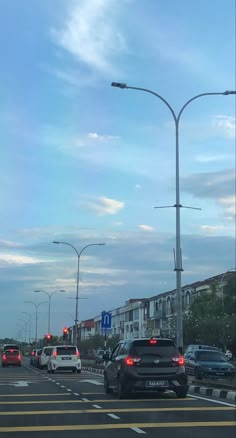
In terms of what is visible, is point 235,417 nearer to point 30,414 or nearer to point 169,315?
point 30,414

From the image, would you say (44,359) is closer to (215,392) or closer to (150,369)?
(215,392)

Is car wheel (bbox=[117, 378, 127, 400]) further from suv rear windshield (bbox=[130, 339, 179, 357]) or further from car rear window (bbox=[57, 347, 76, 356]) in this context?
car rear window (bbox=[57, 347, 76, 356])

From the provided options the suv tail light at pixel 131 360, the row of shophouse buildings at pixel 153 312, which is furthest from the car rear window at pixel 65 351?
the row of shophouse buildings at pixel 153 312

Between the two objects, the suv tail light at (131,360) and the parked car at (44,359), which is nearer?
the suv tail light at (131,360)

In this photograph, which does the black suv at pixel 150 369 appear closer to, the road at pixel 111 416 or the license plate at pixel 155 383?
the license plate at pixel 155 383

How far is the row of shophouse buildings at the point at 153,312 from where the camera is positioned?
96.9 metres

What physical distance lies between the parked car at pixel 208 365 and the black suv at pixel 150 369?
30.5 ft

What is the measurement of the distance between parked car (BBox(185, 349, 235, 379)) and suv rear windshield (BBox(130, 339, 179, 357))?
30.2 ft

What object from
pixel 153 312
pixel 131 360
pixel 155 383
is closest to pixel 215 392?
pixel 155 383

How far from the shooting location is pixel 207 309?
235 ft

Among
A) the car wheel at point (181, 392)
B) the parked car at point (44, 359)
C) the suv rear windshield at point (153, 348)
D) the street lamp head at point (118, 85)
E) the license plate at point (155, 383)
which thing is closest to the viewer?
the license plate at point (155, 383)

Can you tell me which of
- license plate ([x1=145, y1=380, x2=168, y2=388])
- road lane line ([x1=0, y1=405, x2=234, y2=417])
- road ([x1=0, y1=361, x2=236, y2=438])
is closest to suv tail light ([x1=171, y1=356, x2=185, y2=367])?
license plate ([x1=145, y1=380, x2=168, y2=388])

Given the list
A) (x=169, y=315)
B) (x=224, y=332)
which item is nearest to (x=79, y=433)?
(x=224, y=332)

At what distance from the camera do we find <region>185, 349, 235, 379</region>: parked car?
1063 inches
